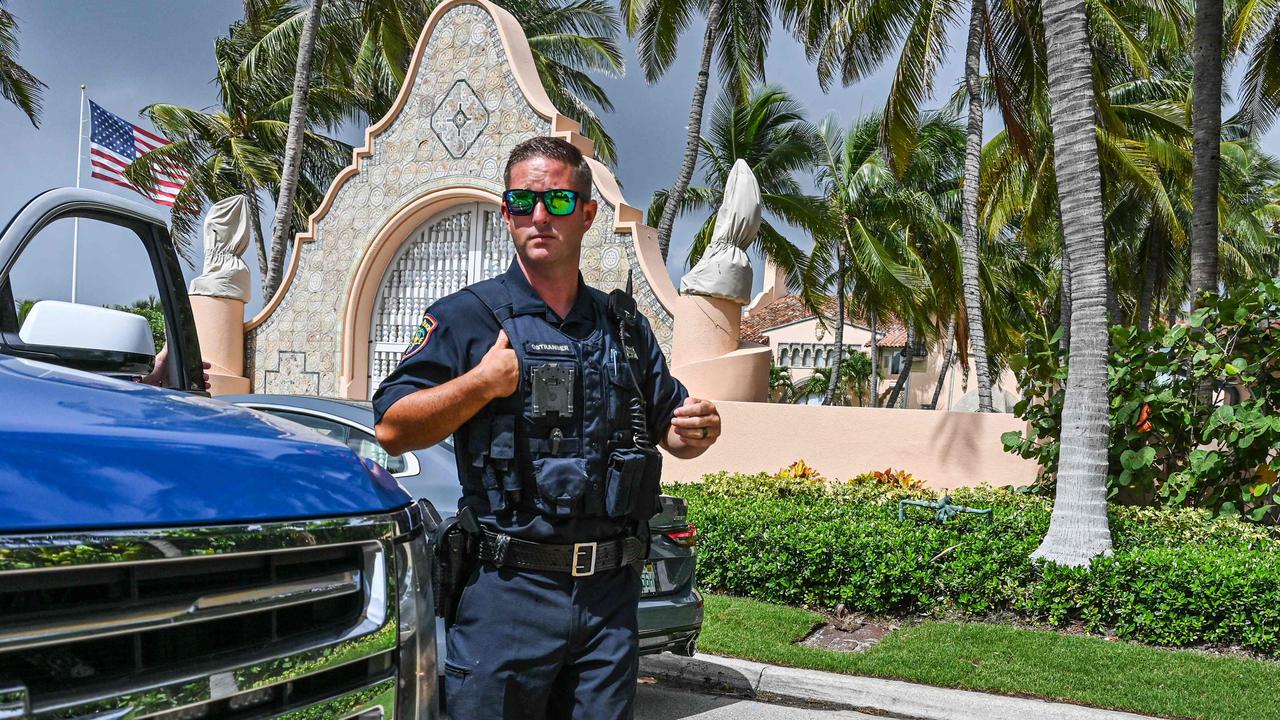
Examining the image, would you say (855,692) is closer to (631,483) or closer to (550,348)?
(631,483)

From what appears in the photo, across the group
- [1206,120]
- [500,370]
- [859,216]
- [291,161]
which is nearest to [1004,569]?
[500,370]

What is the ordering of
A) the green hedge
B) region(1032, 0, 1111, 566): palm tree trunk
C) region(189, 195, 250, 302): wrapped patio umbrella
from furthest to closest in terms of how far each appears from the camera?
region(189, 195, 250, 302): wrapped patio umbrella
region(1032, 0, 1111, 566): palm tree trunk
the green hedge

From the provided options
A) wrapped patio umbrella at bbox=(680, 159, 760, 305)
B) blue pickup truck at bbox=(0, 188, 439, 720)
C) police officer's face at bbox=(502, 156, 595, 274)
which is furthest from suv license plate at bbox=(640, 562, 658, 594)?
wrapped patio umbrella at bbox=(680, 159, 760, 305)

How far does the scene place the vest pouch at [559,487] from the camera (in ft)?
7.60

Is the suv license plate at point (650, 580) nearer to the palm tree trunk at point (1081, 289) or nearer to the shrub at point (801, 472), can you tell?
the palm tree trunk at point (1081, 289)

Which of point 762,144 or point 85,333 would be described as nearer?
point 85,333

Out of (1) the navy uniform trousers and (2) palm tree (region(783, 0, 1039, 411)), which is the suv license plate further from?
(2) palm tree (region(783, 0, 1039, 411))

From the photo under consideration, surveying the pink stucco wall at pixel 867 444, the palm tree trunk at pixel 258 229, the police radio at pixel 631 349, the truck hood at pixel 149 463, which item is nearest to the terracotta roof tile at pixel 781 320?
the palm tree trunk at pixel 258 229

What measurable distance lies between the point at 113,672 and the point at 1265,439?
8.10 metres

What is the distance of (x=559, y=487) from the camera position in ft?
7.61

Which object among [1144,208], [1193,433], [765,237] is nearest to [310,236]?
[765,237]

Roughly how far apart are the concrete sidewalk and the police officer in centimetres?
316

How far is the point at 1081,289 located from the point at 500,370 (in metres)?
5.50

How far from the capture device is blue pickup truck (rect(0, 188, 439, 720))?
1.34 m
